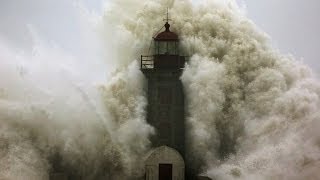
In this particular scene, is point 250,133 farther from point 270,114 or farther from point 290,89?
point 290,89

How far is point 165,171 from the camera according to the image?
105ft

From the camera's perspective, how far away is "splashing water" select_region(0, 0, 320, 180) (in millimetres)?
32938

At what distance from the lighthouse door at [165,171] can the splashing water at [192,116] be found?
1745 millimetres

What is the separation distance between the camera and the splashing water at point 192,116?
3294 cm

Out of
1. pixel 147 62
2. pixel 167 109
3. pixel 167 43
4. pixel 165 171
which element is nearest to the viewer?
pixel 165 171

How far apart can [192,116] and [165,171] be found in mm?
4296

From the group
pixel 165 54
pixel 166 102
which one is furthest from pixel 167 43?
pixel 166 102

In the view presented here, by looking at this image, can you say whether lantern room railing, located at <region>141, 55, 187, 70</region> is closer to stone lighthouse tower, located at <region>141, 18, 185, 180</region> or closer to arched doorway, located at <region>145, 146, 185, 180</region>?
stone lighthouse tower, located at <region>141, 18, 185, 180</region>

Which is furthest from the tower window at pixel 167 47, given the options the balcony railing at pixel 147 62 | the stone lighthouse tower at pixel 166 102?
the balcony railing at pixel 147 62

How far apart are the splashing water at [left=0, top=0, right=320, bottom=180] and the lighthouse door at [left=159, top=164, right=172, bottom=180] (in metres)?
1.75

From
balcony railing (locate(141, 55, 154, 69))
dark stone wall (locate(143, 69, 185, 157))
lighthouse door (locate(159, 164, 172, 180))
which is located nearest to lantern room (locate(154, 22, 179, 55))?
balcony railing (locate(141, 55, 154, 69))

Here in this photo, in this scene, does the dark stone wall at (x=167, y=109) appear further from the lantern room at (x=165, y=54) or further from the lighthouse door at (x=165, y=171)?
the lighthouse door at (x=165, y=171)

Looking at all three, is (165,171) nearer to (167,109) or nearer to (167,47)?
(167,109)

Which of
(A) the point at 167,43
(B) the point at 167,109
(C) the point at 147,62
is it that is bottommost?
(B) the point at 167,109
